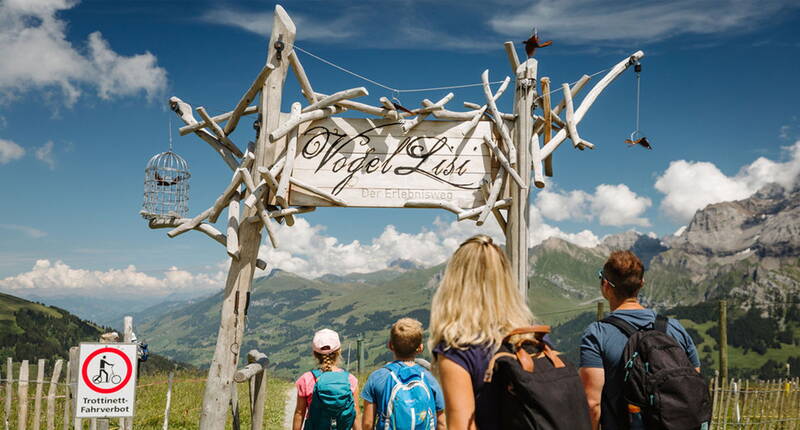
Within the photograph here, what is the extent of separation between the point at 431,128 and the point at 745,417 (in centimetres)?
893

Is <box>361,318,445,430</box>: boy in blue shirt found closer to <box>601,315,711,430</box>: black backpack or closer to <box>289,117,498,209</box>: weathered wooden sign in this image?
<box>601,315,711,430</box>: black backpack

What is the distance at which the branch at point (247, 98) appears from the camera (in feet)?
22.7

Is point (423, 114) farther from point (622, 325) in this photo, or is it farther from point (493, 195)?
point (622, 325)

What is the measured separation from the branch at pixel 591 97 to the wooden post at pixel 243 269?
3329 millimetres

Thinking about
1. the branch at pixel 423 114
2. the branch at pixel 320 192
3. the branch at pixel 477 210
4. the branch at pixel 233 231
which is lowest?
the branch at pixel 233 231

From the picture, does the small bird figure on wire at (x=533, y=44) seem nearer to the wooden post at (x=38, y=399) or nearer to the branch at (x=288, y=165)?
the branch at (x=288, y=165)

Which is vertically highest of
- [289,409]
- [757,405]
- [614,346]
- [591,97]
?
[591,97]

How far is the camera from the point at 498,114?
23.2 ft

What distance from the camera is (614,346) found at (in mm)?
3303

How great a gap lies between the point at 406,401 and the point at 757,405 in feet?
35.5

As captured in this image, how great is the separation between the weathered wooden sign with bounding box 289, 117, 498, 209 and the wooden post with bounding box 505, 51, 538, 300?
404 mm

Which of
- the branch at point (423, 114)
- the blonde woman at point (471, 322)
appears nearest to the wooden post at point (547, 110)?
the branch at point (423, 114)

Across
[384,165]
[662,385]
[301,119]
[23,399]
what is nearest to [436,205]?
[384,165]

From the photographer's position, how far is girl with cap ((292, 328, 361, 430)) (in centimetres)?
471
